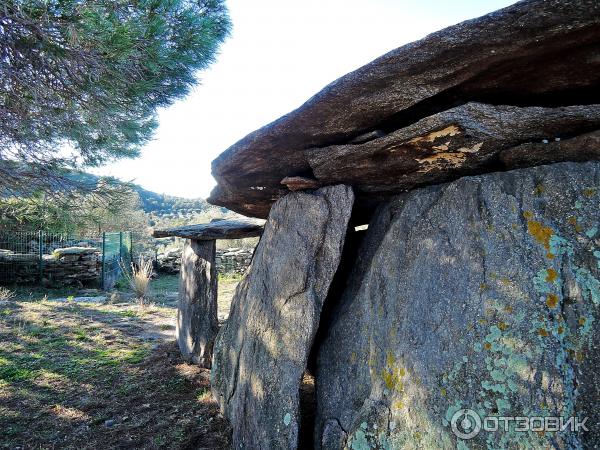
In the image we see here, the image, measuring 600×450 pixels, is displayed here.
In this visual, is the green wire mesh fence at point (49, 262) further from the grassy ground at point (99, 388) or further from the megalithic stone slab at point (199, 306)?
the megalithic stone slab at point (199, 306)

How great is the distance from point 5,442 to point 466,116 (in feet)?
13.9

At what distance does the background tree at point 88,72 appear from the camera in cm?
372

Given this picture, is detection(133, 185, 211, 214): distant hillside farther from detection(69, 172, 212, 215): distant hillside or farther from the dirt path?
the dirt path

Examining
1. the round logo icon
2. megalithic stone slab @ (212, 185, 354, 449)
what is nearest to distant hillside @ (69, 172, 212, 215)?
megalithic stone slab @ (212, 185, 354, 449)

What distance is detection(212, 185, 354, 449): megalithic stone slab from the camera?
2803mm

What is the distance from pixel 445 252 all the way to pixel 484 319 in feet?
1.52

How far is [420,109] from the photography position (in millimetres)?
2529

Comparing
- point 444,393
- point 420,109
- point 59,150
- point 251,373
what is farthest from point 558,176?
point 59,150

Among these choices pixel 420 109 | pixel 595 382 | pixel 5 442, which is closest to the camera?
pixel 595 382

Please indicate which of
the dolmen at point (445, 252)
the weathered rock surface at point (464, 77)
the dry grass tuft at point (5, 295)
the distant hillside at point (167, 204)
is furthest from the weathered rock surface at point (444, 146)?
the distant hillside at point (167, 204)

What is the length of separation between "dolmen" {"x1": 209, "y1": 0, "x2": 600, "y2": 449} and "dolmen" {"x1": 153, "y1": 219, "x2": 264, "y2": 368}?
1.71 m

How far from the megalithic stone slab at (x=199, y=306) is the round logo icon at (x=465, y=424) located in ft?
11.2

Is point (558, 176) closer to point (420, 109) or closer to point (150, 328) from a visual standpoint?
point (420, 109)

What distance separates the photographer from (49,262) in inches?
424
